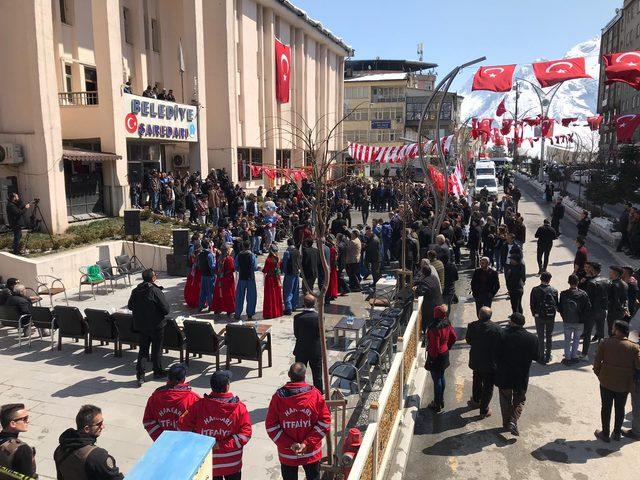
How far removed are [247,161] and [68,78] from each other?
13916mm

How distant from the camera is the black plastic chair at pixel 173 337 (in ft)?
27.7

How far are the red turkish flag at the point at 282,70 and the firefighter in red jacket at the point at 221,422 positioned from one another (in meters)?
32.9

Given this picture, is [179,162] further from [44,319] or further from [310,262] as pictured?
[44,319]

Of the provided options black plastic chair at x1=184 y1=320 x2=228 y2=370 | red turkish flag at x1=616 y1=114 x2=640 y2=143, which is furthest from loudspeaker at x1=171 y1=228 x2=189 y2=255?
red turkish flag at x1=616 y1=114 x2=640 y2=143

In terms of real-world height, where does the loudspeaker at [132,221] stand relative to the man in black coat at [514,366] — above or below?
above

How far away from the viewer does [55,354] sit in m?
9.22

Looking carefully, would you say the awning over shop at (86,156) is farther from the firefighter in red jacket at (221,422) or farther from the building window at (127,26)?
the firefighter in red jacket at (221,422)

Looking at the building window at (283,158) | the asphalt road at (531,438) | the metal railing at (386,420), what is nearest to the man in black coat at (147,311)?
the metal railing at (386,420)

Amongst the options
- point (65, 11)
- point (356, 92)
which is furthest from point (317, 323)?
point (356, 92)

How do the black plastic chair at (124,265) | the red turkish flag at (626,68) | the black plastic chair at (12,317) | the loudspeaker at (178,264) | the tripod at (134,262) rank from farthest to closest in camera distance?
the tripod at (134,262), the loudspeaker at (178,264), the black plastic chair at (124,265), the red turkish flag at (626,68), the black plastic chair at (12,317)

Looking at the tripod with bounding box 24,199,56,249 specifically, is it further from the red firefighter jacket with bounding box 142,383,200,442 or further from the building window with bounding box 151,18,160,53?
the red firefighter jacket with bounding box 142,383,200,442

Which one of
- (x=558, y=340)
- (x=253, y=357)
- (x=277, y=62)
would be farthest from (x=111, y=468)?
(x=277, y=62)

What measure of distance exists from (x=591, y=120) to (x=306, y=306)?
31233mm

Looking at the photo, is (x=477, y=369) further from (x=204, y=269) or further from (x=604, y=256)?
(x=604, y=256)
